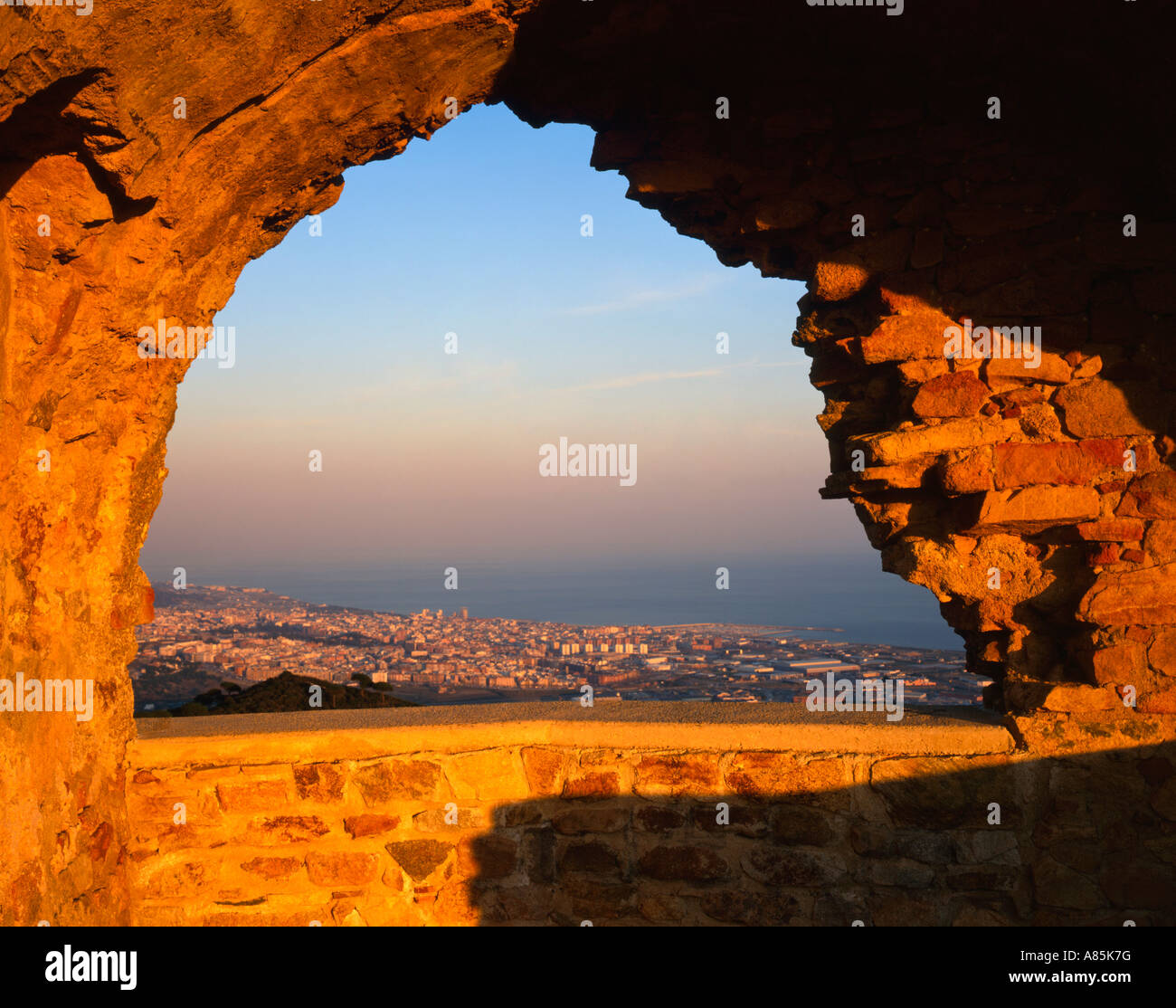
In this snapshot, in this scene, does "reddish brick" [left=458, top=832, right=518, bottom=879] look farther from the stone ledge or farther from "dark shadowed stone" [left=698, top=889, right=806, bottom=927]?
"dark shadowed stone" [left=698, top=889, right=806, bottom=927]

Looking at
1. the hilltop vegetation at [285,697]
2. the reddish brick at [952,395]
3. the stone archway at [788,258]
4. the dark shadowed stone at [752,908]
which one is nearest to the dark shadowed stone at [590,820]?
the dark shadowed stone at [752,908]

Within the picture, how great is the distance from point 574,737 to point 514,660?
2902 mm

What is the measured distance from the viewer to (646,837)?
108 inches

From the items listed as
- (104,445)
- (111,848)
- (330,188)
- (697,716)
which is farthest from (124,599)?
(697,716)

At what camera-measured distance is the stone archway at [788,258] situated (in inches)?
85.3

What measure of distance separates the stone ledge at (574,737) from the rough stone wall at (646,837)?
0.05 ft

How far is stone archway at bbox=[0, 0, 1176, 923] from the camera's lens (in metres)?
2.17

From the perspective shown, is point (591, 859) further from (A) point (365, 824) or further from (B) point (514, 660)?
(B) point (514, 660)

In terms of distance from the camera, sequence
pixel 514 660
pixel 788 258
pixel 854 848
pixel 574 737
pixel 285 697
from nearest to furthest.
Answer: pixel 854 848 < pixel 574 737 < pixel 788 258 < pixel 285 697 < pixel 514 660

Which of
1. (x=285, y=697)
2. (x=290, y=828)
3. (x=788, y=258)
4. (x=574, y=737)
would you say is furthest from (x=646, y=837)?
(x=285, y=697)

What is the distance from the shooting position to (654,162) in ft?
10.7

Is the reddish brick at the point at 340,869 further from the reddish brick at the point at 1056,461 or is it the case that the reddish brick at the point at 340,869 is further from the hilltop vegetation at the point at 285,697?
the reddish brick at the point at 1056,461

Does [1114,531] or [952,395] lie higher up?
[952,395]

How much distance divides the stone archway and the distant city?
2.52ft
